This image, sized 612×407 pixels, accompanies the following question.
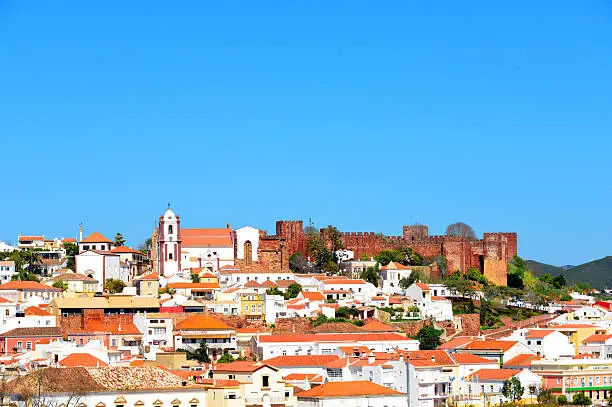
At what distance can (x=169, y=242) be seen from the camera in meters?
81.6

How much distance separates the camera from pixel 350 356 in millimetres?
58406

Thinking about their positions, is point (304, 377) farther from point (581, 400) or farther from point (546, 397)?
point (581, 400)

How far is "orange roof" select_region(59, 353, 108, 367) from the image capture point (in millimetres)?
49094

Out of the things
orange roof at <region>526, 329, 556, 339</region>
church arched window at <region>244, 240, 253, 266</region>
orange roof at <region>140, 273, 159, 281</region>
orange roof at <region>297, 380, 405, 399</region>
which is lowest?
orange roof at <region>297, 380, 405, 399</region>

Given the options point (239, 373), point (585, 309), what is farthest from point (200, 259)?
point (239, 373)

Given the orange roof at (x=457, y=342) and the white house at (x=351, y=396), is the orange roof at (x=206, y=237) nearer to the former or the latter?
the orange roof at (x=457, y=342)

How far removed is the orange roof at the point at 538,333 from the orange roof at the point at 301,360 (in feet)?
37.8

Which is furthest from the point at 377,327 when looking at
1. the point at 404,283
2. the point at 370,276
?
the point at 370,276

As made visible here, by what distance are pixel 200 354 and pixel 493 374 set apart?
41.3 ft

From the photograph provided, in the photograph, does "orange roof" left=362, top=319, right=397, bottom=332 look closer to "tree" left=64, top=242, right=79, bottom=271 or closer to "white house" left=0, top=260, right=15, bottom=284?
"tree" left=64, top=242, right=79, bottom=271

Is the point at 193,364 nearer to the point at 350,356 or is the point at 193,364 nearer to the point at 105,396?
the point at 350,356

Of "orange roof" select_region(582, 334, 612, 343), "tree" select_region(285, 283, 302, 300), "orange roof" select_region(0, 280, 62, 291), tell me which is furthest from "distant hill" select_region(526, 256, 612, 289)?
"orange roof" select_region(0, 280, 62, 291)

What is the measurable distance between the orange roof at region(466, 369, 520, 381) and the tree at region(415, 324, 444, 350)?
8797mm

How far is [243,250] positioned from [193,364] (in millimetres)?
26645
